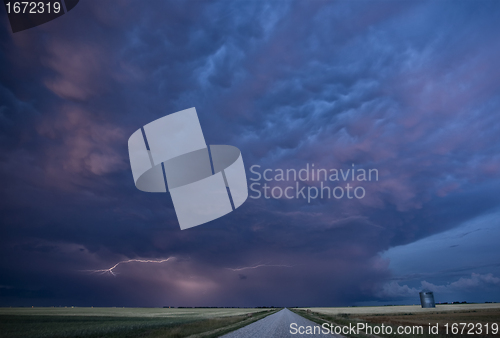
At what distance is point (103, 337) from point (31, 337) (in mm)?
6230

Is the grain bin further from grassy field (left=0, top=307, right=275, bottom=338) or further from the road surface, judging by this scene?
the road surface

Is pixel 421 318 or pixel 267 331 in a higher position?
pixel 267 331

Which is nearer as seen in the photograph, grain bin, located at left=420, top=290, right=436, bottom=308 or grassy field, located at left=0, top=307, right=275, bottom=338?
grassy field, located at left=0, top=307, right=275, bottom=338

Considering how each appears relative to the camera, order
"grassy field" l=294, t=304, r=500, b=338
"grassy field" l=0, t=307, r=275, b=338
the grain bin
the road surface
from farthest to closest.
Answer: the grain bin
"grassy field" l=294, t=304, r=500, b=338
"grassy field" l=0, t=307, r=275, b=338
the road surface

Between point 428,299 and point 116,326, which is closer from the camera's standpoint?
point 116,326

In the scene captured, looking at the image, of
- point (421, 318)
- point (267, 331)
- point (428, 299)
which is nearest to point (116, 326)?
point (267, 331)

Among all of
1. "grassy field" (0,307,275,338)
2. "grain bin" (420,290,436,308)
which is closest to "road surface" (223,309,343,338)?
"grassy field" (0,307,275,338)

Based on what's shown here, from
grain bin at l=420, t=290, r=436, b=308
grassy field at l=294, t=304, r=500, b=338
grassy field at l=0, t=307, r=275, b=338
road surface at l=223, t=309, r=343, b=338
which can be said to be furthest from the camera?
grain bin at l=420, t=290, r=436, b=308

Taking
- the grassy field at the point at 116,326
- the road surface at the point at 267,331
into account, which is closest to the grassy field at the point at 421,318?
the road surface at the point at 267,331

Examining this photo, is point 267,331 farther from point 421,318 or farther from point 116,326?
point 421,318

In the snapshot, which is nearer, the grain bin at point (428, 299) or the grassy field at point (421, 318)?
the grassy field at point (421, 318)

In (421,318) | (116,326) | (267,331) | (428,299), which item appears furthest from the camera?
(428,299)

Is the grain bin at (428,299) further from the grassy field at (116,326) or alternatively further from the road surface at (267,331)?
the road surface at (267,331)

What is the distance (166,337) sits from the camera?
23.4 metres
